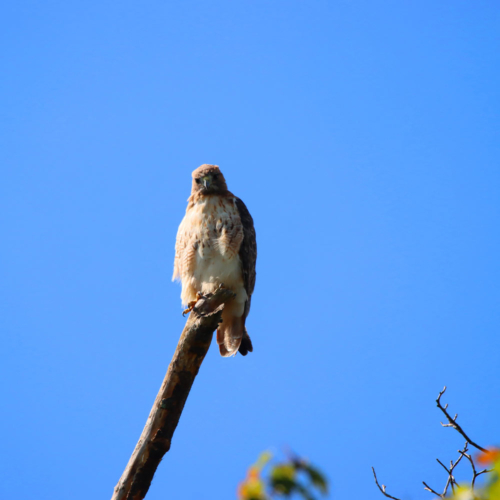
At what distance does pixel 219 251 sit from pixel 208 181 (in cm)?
86

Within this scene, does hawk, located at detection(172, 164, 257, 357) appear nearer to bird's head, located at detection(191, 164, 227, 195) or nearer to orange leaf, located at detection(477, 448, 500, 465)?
bird's head, located at detection(191, 164, 227, 195)

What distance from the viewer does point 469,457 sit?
138 inches

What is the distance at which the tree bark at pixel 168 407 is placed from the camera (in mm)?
4113

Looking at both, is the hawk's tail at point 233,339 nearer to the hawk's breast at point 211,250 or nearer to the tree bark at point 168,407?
the hawk's breast at point 211,250

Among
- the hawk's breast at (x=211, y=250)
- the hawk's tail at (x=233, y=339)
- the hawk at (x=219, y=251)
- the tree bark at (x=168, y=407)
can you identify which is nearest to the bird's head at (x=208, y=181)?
the hawk at (x=219, y=251)

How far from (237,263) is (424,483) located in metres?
3.13

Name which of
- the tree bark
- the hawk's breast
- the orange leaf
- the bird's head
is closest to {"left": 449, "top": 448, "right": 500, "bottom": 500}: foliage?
the orange leaf

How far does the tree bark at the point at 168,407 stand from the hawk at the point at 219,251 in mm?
1285

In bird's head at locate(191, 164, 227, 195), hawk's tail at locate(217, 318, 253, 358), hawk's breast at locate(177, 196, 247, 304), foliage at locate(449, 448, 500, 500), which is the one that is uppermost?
bird's head at locate(191, 164, 227, 195)

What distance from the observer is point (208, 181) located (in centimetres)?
639

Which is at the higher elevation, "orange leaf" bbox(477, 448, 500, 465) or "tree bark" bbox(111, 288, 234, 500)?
"tree bark" bbox(111, 288, 234, 500)

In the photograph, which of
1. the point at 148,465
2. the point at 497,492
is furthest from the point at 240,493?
the point at 148,465

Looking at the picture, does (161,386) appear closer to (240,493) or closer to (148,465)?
(148,465)

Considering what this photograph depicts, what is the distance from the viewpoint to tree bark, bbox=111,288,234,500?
411 cm
